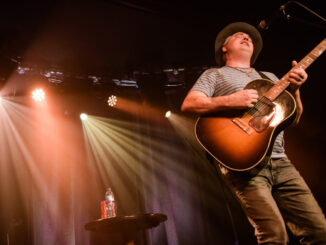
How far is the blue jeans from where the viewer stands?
152cm

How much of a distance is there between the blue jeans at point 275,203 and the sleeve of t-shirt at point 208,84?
596 millimetres

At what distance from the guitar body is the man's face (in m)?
0.59

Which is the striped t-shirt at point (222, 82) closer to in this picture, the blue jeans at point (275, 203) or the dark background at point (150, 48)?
the blue jeans at point (275, 203)

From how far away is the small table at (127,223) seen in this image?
Answer: 3488mm

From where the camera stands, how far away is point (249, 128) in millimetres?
1785

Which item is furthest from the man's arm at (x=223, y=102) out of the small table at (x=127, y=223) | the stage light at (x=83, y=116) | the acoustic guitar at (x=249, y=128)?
the stage light at (x=83, y=116)

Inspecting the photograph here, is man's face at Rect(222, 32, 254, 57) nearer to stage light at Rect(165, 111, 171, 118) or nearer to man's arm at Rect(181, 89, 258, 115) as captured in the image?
man's arm at Rect(181, 89, 258, 115)

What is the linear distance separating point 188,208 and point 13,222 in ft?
10.7

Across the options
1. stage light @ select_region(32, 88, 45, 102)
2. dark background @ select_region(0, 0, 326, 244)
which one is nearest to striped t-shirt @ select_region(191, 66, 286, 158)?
dark background @ select_region(0, 0, 326, 244)

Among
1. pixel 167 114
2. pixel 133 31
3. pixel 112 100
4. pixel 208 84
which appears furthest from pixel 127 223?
pixel 133 31

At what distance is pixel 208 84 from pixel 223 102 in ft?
0.92

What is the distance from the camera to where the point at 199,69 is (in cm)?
588

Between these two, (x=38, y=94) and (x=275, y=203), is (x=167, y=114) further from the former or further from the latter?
(x=275, y=203)

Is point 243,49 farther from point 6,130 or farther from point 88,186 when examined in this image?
point 6,130
